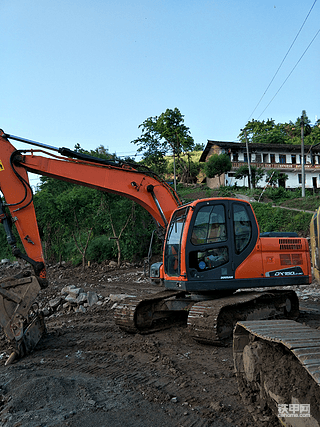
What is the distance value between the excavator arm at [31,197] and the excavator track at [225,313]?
217cm

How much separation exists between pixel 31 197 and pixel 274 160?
126 ft

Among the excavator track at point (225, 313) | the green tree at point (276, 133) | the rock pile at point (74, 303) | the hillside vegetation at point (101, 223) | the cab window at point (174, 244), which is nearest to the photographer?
the excavator track at point (225, 313)

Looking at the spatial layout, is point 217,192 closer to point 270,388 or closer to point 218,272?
point 218,272

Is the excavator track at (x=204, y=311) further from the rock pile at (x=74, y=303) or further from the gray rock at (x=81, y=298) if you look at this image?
the gray rock at (x=81, y=298)

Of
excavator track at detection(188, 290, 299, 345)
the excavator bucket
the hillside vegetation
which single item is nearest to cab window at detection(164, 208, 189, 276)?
excavator track at detection(188, 290, 299, 345)

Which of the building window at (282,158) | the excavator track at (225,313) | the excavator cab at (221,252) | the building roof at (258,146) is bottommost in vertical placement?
the excavator track at (225,313)

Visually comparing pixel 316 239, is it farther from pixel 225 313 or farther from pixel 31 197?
pixel 31 197

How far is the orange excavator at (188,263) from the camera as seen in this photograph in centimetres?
529

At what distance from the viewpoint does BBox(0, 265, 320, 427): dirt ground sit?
3184mm

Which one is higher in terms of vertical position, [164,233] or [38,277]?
[164,233]

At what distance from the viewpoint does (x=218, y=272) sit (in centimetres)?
586

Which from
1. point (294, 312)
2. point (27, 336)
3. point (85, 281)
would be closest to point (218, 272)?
point (294, 312)

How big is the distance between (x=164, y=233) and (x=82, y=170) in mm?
2100

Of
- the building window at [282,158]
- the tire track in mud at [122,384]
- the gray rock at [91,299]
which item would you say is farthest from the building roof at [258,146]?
the tire track in mud at [122,384]
